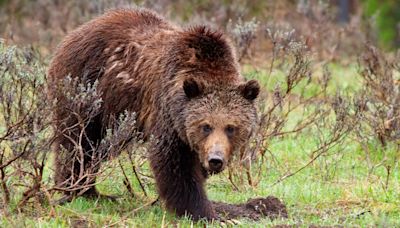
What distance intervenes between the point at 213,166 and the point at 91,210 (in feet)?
3.76

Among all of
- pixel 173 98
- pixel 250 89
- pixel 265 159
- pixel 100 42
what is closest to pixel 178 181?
pixel 173 98

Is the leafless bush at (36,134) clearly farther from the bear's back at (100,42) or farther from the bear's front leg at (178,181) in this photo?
the bear's back at (100,42)

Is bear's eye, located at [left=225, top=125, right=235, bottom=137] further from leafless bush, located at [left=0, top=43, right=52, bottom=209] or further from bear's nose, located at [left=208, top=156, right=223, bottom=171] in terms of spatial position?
leafless bush, located at [left=0, top=43, right=52, bottom=209]

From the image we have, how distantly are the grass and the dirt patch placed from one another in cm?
12

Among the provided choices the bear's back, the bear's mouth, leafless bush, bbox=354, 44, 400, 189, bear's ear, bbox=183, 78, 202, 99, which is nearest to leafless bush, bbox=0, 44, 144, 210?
bear's ear, bbox=183, 78, 202, 99

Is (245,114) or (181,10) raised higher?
(181,10)

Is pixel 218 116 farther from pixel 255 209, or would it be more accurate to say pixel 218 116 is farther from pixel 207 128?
pixel 255 209

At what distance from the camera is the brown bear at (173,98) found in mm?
6957

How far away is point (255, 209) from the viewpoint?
742cm

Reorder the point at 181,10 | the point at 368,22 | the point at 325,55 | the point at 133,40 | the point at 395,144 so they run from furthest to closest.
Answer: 1. the point at 181,10
2. the point at 368,22
3. the point at 325,55
4. the point at 395,144
5. the point at 133,40

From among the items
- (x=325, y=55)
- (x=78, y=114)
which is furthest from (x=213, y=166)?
(x=325, y=55)

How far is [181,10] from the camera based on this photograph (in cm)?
1720

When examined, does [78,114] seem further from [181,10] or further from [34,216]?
[181,10]

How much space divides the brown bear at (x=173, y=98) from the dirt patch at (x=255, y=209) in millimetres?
275
